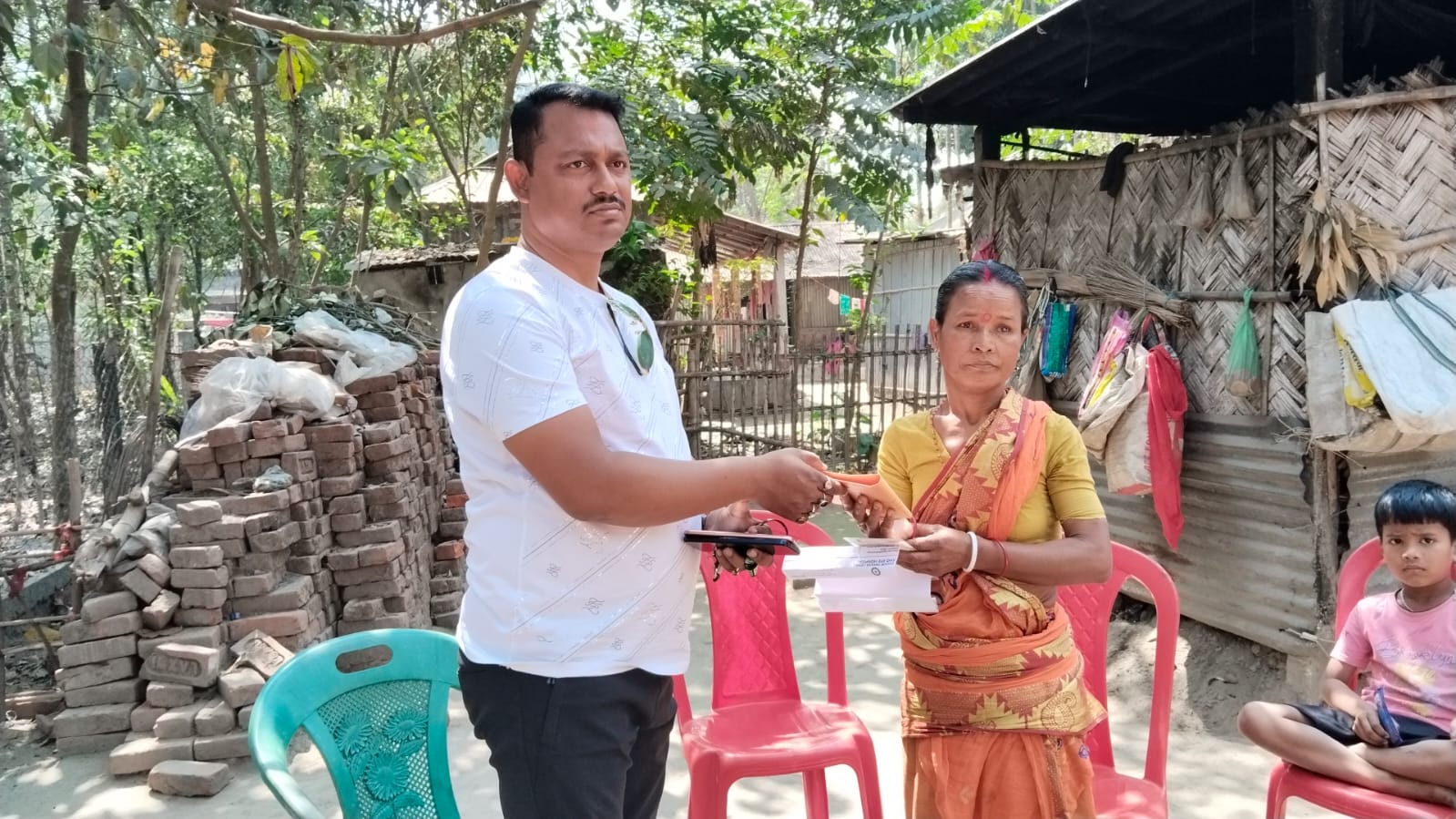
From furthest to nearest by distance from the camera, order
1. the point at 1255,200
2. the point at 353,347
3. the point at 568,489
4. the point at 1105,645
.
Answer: the point at 353,347
the point at 1255,200
the point at 1105,645
the point at 568,489

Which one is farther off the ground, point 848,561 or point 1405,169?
point 1405,169

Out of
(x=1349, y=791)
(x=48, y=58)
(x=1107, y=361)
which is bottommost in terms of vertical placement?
(x=1349, y=791)

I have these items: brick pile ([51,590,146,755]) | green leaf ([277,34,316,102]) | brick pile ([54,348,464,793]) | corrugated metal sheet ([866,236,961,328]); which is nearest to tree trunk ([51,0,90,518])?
brick pile ([54,348,464,793])

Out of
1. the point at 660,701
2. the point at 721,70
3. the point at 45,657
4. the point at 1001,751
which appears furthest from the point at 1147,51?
the point at 45,657

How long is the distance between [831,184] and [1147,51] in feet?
18.1

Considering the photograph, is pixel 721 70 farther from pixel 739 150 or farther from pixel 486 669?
pixel 486 669

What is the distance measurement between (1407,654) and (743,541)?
2.11m

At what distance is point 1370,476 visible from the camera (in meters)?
3.89

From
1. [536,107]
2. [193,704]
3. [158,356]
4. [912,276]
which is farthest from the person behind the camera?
[912,276]

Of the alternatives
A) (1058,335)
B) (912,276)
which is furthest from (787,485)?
(912,276)

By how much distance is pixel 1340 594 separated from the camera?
9.40 feet

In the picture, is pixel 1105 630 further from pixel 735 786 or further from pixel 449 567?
pixel 449 567

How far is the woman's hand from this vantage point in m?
1.71

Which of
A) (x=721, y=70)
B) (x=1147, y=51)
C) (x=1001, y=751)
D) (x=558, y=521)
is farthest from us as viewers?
(x=721, y=70)
